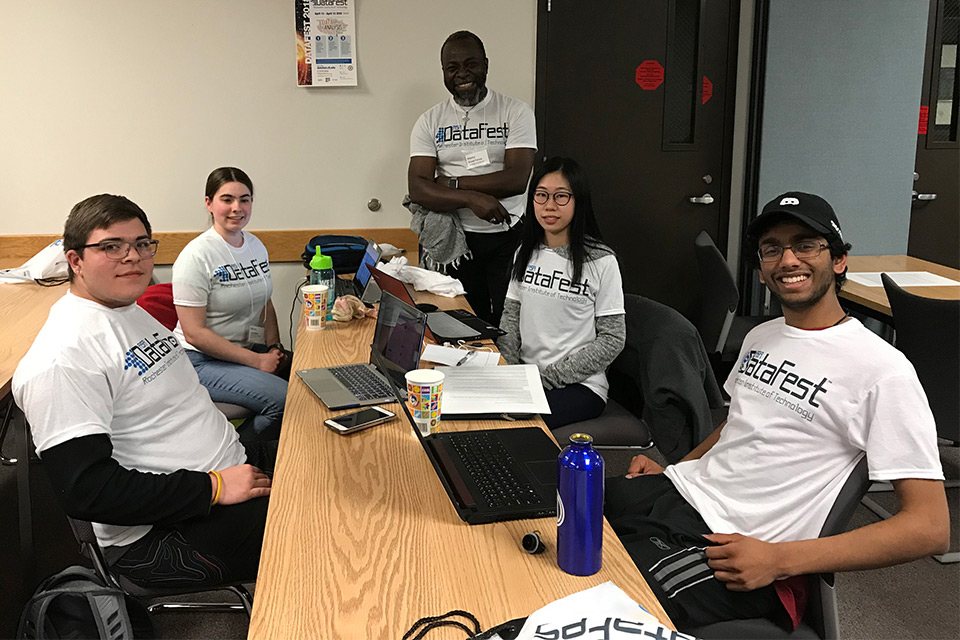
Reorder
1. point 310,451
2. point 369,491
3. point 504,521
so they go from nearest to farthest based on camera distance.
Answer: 1. point 504,521
2. point 369,491
3. point 310,451

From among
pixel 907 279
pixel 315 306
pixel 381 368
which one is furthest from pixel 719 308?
pixel 381 368

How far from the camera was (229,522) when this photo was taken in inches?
70.2

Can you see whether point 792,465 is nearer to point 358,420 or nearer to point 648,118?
point 358,420

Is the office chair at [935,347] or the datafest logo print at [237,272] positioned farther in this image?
the datafest logo print at [237,272]

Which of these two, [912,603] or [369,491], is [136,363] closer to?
[369,491]

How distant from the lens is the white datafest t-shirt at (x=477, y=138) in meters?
3.46

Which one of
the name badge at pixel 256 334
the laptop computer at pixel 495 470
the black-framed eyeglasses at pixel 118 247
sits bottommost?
the name badge at pixel 256 334

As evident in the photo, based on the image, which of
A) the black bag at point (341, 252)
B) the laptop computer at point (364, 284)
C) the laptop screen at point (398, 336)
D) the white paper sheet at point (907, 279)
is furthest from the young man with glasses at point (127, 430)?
the white paper sheet at point (907, 279)

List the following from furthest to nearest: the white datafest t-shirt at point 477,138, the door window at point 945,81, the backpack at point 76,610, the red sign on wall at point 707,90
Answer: the door window at point 945,81 → the red sign on wall at point 707,90 → the white datafest t-shirt at point 477,138 → the backpack at point 76,610

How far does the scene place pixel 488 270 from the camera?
3568mm

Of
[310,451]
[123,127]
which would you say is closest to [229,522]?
[310,451]

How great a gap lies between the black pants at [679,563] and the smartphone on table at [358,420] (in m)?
0.57

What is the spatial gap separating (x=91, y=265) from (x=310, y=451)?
0.63 meters

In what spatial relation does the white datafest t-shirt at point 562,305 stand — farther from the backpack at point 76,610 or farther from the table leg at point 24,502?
the table leg at point 24,502
